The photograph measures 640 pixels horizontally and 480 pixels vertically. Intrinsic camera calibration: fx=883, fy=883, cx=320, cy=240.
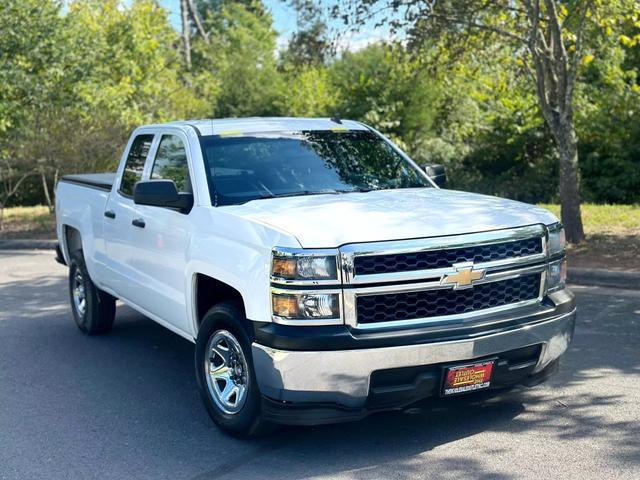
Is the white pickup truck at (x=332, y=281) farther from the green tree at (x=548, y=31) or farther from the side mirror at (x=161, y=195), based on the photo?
the green tree at (x=548, y=31)

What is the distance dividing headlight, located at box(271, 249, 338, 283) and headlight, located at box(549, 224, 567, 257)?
150 centimetres

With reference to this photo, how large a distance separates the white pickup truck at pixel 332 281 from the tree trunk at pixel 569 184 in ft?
20.1

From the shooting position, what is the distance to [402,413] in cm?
578

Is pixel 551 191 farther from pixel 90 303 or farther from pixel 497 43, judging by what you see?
pixel 90 303

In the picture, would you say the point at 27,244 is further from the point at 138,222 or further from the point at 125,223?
the point at 138,222

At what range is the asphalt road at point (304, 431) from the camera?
491cm

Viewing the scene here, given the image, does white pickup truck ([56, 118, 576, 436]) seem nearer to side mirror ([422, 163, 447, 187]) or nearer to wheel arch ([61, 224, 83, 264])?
side mirror ([422, 163, 447, 187])

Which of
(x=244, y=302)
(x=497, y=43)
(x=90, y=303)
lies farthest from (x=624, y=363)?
(x=497, y=43)

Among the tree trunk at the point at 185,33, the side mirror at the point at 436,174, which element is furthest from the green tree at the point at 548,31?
the tree trunk at the point at 185,33

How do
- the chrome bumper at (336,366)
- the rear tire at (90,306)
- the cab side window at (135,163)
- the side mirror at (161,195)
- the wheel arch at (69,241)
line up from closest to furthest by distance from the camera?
1. the chrome bumper at (336,366)
2. the side mirror at (161,195)
3. the cab side window at (135,163)
4. the rear tire at (90,306)
5. the wheel arch at (69,241)

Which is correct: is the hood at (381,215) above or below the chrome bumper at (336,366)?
above

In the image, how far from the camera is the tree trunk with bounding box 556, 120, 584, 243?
1209cm

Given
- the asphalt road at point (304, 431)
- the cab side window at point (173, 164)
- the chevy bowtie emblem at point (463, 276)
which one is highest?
the cab side window at point (173, 164)

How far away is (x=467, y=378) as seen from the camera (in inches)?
196
